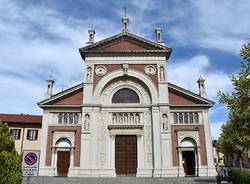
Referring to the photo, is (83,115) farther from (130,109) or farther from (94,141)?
Answer: (130,109)

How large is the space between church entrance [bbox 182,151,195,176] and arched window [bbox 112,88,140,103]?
27.6 feet

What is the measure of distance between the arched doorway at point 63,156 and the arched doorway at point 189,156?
13.2 meters

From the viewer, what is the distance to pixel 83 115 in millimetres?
30656

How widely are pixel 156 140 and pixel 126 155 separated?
398 cm

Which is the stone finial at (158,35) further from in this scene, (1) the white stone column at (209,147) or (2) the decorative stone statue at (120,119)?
(2) the decorative stone statue at (120,119)

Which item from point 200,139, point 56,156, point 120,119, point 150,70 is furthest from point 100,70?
point 200,139

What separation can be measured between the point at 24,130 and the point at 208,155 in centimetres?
2804

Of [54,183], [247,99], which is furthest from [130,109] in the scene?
[247,99]

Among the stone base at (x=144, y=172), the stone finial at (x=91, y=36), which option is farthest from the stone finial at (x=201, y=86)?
the stone finial at (x=91, y=36)

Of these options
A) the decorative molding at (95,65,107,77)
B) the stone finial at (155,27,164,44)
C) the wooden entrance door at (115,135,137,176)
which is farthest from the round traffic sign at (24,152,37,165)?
the stone finial at (155,27,164,44)

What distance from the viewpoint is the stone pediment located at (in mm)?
33188

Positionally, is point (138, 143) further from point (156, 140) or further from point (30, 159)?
point (30, 159)

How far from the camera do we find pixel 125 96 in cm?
3256

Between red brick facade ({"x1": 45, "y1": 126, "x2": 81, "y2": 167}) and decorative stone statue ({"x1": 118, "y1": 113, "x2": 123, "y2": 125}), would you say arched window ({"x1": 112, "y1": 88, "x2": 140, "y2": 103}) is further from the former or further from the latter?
red brick facade ({"x1": 45, "y1": 126, "x2": 81, "y2": 167})
